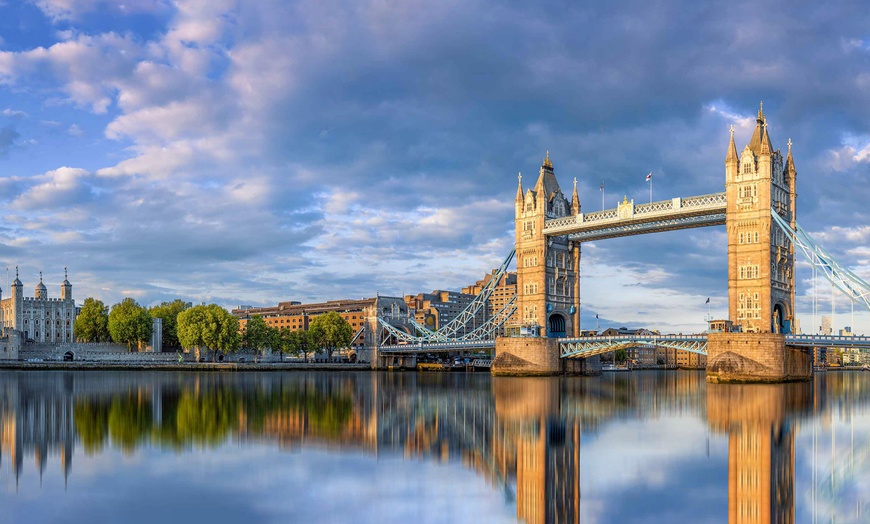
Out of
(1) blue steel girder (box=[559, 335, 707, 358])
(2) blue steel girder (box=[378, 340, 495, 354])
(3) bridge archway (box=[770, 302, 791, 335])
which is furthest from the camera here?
(2) blue steel girder (box=[378, 340, 495, 354])

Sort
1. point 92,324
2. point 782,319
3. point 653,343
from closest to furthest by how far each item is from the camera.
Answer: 1. point 782,319
2. point 653,343
3. point 92,324

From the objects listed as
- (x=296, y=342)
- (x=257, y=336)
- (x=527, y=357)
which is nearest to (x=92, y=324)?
(x=257, y=336)

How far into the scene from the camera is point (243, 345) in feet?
370

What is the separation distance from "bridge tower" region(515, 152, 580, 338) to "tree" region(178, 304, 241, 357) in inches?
1575

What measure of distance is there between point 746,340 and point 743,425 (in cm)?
3117

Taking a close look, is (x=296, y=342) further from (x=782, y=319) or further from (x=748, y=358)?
(x=748, y=358)

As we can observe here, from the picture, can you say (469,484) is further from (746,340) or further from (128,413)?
(746,340)

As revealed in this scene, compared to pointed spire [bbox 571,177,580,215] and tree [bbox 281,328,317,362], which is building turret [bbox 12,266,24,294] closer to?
tree [bbox 281,328,317,362]

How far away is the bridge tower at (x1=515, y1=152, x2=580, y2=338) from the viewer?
7977cm

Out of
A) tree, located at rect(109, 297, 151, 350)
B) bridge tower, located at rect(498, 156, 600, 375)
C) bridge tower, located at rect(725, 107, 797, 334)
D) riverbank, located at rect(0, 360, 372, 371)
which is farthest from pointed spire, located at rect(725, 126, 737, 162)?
tree, located at rect(109, 297, 151, 350)

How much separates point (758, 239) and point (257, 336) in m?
71.8

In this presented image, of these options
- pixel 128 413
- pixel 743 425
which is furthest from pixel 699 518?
pixel 128 413

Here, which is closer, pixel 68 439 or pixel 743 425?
pixel 68 439

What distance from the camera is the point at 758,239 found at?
60344 millimetres
